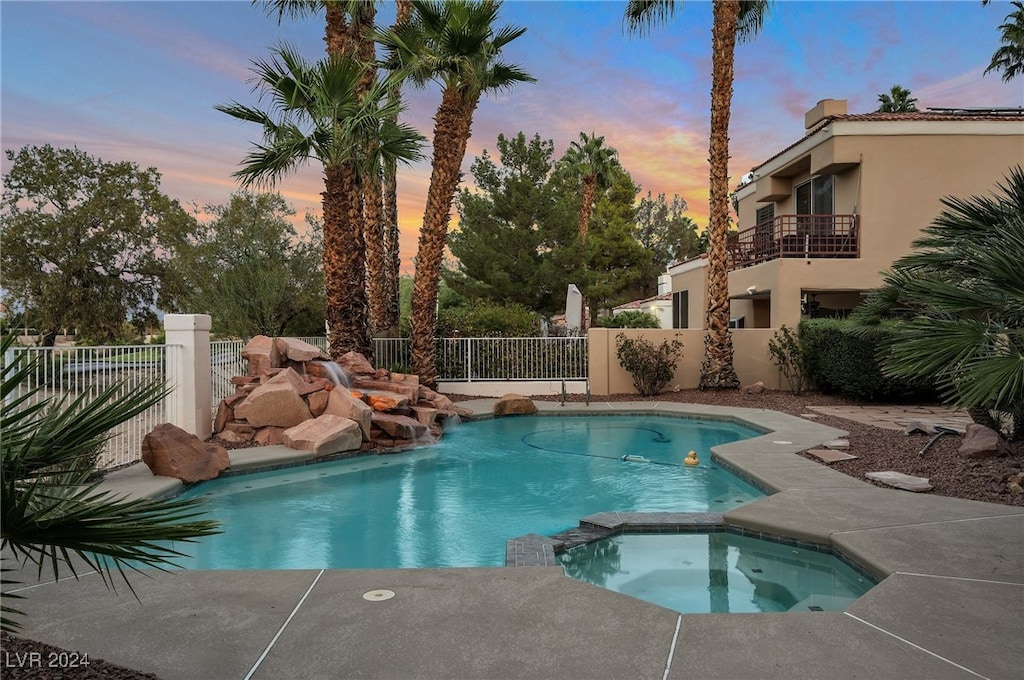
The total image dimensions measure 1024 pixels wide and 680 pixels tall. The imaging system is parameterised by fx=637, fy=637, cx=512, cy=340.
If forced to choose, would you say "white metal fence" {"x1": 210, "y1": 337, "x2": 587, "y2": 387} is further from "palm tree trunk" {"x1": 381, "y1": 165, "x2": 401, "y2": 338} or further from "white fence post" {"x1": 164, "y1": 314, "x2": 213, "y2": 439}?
"white fence post" {"x1": 164, "y1": 314, "x2": 213, "y2": 439}

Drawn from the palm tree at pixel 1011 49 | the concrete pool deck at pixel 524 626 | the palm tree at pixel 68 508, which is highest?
the palm tree at pixel 1011 49

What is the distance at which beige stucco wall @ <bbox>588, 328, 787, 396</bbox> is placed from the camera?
56.3ft

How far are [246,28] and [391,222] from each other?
6494 millimetres

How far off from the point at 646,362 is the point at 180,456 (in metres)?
11.4

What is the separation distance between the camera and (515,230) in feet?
101

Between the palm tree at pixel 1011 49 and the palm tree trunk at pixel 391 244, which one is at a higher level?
the palm tree at pixel 1011 49

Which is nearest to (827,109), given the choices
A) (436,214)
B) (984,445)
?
(436,214)

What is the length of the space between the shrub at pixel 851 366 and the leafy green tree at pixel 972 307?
6.83 meters

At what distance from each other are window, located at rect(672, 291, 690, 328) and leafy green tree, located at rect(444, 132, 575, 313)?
5844 millimetres

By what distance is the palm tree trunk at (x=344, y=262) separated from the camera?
13.5m

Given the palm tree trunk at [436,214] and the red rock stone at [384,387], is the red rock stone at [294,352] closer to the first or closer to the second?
the red rock stone at [384,387]

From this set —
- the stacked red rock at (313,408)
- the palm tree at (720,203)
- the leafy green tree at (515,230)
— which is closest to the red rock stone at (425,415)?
the stacked red rock at (313,408)

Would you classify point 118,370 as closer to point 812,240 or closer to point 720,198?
point 720,198

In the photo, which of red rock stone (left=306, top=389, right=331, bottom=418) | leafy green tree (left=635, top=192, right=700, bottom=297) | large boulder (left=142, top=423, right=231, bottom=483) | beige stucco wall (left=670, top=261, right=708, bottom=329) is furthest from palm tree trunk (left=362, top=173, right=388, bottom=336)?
leafy green tree (left=635, top=192, right=700, bottom=297)
